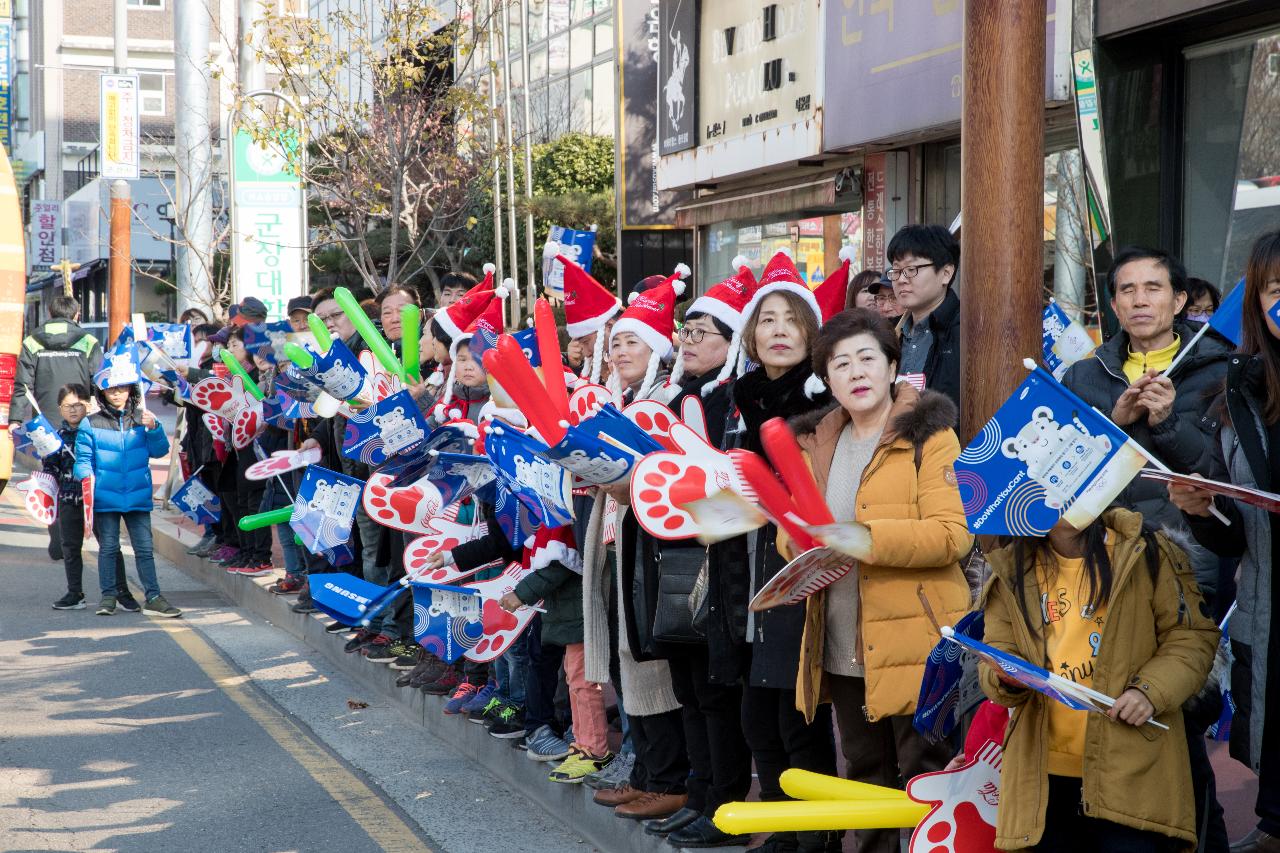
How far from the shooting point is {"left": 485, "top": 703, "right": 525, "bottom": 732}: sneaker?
21.3 ft

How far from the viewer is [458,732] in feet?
23.1

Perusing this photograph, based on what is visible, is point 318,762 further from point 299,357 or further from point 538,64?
point 538,64

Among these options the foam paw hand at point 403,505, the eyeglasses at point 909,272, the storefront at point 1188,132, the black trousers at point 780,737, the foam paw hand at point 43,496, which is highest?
the storefront at point 1188,132

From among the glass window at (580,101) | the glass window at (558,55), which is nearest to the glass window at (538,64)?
the glass window at (558,55)

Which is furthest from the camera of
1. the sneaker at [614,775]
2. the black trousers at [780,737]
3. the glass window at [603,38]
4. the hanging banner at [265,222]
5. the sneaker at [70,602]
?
the glass window at [603,38]

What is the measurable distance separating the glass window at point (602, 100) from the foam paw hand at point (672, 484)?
73.6 feet

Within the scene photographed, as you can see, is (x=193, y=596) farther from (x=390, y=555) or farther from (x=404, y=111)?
(x=404, y=111)

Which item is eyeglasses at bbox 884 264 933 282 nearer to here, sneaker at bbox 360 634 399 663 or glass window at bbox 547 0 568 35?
sneaker at bbox 360 634 399 663

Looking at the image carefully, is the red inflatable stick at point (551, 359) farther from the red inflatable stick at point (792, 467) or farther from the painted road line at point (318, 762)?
the painted road line at point (318, 762)

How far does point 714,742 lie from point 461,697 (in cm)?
230

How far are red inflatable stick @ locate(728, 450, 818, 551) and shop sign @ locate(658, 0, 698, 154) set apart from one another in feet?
35.7

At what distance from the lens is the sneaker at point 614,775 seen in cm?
559

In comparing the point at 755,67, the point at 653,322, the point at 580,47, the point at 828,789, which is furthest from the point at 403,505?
the point at 580,47

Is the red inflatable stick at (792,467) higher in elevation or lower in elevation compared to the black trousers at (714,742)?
higher
